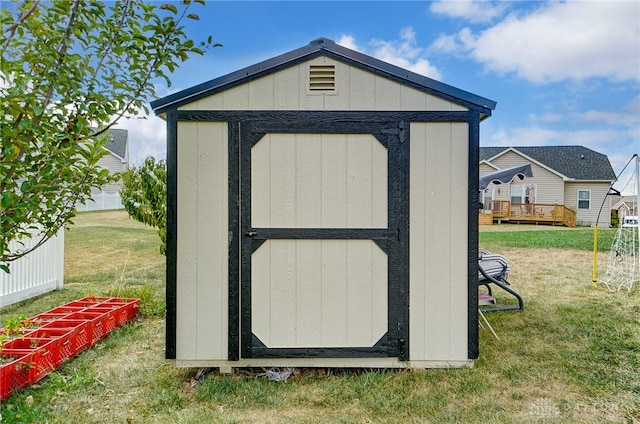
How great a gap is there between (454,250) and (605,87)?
46.7 ft

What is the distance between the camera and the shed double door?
313 centimetres

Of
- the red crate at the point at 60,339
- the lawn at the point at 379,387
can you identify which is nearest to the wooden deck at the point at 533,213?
the lawn at the point at 379,387

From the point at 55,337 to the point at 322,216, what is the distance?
2.56m

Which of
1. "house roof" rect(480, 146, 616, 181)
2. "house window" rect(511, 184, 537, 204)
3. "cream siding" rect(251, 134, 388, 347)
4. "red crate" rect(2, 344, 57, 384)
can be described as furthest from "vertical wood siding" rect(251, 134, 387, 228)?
"house roof" rect(480, 146, 616, 181)

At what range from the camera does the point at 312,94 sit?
3123mm

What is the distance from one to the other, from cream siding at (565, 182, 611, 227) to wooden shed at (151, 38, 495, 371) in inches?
870

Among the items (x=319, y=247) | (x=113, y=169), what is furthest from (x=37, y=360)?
(x=113, y=169)

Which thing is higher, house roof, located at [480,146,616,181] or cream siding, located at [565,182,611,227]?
house roof, located at [480,146,616,181]

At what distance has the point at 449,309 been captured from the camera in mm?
3180

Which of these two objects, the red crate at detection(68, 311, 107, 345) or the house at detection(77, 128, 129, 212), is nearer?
the red crate at detection(68, 311, 107, 345)

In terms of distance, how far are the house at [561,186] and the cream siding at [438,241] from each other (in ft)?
→ 62.2

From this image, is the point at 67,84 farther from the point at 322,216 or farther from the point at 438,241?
the point at 438,241

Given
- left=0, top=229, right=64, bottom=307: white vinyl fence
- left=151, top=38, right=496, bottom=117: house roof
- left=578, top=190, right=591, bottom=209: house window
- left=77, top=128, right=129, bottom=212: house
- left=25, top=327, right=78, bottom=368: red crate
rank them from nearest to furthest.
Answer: left=151, top=38, right=496, bottom=117: house roof < left=25, top=327, right=78, bottom=368: red crate < left=0, top=229, right=64, bottom=307: white vinyl fence < left=77, top=128, right=129, bottom=212: house < left=578, top=190, right=591, bottom=209: house window

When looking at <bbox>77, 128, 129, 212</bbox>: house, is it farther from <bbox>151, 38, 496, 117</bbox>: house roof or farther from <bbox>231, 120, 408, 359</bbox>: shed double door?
<bbox>231, 120, 408, 359</bbox>: shed double door
